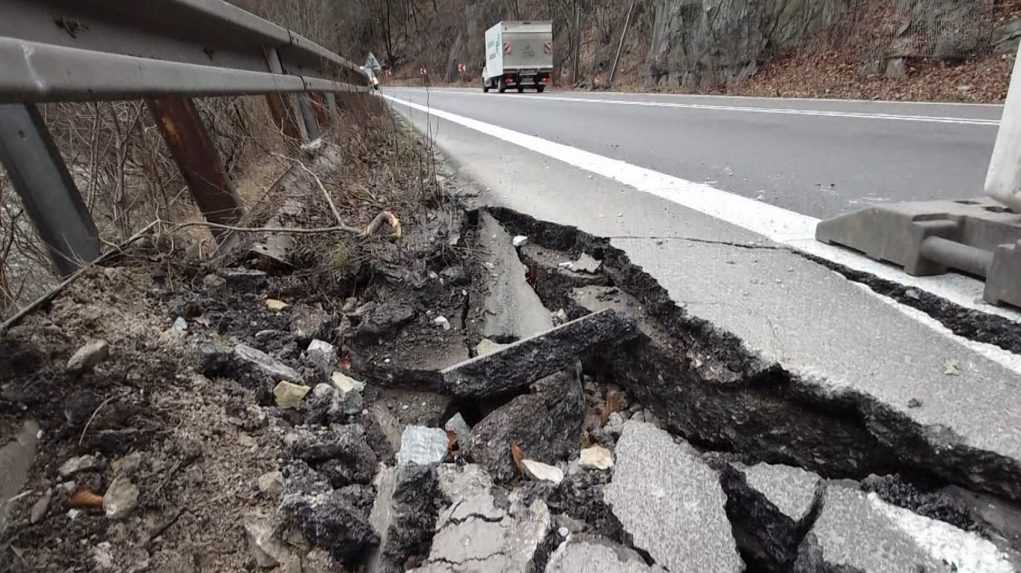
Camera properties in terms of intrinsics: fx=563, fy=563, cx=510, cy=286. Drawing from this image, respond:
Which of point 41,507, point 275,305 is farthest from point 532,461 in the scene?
point 275,305

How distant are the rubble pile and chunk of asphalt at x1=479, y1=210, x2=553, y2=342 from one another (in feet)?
0.06

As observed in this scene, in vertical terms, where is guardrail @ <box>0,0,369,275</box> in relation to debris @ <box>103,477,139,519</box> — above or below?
above

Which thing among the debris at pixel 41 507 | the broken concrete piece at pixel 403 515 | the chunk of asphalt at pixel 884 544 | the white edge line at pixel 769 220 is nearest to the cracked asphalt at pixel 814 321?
the white edge line at pixel 769 220

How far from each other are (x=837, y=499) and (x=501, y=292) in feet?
4.57

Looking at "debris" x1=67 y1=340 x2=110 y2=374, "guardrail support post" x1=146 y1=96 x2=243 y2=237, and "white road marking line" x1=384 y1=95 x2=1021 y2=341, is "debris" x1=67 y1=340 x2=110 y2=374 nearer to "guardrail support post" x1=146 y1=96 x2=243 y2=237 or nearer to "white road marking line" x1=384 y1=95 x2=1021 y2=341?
"guardrail support post" x1=146 y1=96 x2=243 y2=237

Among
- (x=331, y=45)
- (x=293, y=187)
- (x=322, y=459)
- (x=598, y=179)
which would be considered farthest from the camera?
(x=331, y=45)

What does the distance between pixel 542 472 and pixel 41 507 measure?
105cm

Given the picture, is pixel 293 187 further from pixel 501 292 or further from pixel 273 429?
pixel 273 429

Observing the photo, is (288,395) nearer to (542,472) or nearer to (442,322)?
(442,322)

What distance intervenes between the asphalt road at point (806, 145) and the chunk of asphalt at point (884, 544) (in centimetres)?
193

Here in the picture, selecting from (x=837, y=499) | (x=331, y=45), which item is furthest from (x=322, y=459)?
(x=331, y=45)

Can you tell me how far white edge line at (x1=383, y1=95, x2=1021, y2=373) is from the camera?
5.08 ft

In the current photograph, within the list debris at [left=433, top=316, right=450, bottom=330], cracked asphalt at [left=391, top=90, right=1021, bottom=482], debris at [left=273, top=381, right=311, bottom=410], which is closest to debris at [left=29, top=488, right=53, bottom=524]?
debris at [left=273, top=381, right=311, bottom=410]

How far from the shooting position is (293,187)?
9.50 ft
